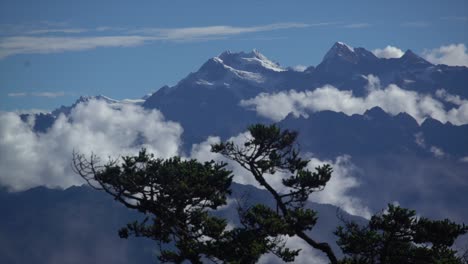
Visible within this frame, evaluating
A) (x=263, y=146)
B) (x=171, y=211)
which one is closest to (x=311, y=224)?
(x=263, y=146)

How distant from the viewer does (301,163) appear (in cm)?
4594

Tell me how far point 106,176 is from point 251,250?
1358cm

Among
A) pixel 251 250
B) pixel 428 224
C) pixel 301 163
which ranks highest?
pixel 301 163

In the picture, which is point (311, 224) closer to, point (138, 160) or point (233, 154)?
point (233, 154)

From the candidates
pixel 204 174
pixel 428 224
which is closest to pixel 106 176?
pixel 204 174

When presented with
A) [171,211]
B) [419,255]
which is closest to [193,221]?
[171,211]

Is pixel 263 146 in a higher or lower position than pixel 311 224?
higher

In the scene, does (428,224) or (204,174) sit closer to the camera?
(428,224)

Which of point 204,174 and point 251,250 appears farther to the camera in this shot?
point 204,174

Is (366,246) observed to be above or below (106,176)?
below

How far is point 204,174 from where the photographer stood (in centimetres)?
4766

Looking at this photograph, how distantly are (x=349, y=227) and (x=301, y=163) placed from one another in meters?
6.92

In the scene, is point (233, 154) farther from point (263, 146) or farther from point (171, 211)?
point (171, 211)

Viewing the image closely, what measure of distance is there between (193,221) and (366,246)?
47.4 ft
